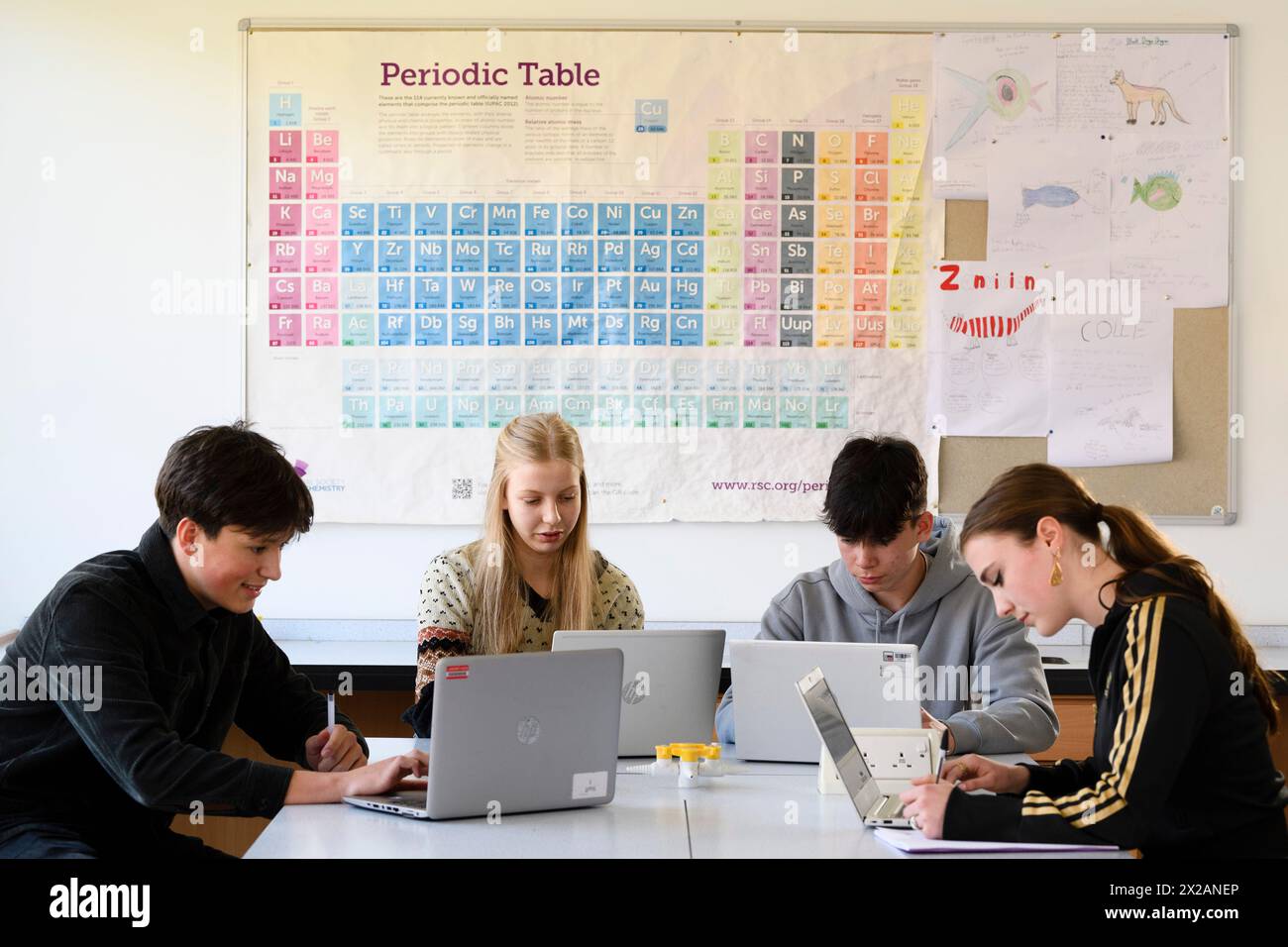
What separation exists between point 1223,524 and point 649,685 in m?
2.17

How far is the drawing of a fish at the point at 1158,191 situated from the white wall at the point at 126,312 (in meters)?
0.56

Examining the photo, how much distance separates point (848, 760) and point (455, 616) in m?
1.05

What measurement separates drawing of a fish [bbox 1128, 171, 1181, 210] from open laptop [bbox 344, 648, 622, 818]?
2527 millimetres

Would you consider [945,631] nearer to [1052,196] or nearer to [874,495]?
[874,495]

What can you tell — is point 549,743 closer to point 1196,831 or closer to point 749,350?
point 1196,831

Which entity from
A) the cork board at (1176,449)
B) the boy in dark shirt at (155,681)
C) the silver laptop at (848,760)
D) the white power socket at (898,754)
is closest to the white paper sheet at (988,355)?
the cork board at (1176,449)

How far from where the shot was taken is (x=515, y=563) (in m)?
2.85

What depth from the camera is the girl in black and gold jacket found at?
5.91 ft

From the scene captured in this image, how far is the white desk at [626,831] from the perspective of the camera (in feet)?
5.95

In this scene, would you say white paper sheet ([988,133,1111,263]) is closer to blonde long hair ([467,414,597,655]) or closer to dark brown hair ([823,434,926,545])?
dark brown hair ([823,434,926,545])

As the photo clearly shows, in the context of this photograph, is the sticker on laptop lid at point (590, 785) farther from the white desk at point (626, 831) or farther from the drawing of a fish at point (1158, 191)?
the drawing of a fish at point (1158, 191)

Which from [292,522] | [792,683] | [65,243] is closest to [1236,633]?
[792,683]

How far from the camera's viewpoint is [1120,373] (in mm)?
3793

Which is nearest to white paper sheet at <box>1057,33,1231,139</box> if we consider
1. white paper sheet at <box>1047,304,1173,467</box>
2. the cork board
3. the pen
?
the cork board
